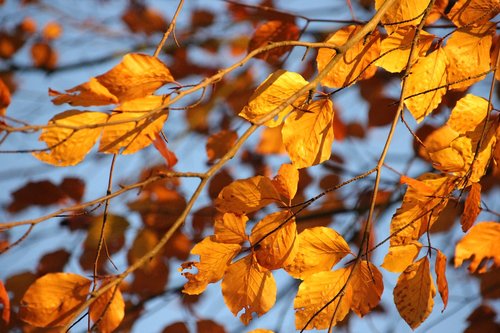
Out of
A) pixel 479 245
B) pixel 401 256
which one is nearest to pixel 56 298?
pixel 401 256

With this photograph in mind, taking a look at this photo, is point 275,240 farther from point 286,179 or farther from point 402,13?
point 402,13

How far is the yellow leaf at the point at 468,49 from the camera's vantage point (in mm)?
967

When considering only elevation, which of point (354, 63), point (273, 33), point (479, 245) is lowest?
point (479, 245)

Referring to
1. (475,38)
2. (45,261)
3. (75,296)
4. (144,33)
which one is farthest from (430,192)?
(144,33)

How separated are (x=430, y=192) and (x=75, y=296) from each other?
1.85ft

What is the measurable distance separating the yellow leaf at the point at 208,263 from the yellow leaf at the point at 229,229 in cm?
1

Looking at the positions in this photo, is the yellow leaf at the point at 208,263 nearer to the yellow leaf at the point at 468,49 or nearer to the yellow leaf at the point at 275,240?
the yellow leaf at the point at 275,240

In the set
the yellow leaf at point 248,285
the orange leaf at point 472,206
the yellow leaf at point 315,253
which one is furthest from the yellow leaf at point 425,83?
the yellow leaf at point 248,285

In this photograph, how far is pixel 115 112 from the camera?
84cm

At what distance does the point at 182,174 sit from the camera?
72 cm

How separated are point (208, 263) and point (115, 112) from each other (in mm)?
275

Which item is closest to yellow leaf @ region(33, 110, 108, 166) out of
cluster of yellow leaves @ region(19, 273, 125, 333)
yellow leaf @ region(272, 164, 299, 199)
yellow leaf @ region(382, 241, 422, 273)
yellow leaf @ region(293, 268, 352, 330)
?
cluster of yellow leaves @ region(19, 273, 125, 333)

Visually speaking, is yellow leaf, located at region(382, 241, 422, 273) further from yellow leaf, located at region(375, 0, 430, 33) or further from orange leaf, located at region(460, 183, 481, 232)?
yellow leaf, located at region(375, 0, 430, 33)

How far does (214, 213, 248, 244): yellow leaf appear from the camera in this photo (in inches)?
34.8
